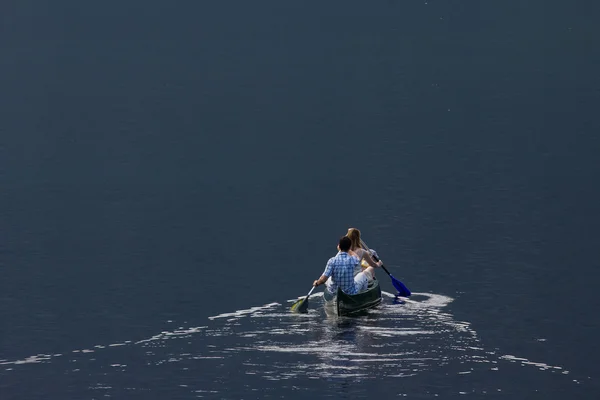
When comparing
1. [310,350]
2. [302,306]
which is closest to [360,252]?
[302,306]

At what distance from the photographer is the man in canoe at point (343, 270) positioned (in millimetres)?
39312

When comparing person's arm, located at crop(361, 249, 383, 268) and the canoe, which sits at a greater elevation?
person's arm, located at crop(361, 249, 383, 268)

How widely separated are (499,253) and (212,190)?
55.7ft

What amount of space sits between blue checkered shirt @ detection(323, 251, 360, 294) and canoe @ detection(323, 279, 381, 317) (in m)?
0.31

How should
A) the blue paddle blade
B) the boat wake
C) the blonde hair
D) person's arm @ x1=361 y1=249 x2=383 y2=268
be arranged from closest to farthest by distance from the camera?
1. the boat wake
2. the blonde hair
3. person's arm @ x1=361 y1=249 x2=383 y2=268
4. the blue paddle blade

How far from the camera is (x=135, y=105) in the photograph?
8669 centimetres

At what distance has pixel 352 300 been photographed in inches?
1554

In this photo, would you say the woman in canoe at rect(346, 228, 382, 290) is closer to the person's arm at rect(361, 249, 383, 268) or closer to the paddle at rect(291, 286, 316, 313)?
the person's arm at rect(361, 249, 383, 268)

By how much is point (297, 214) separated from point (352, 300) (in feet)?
52.8

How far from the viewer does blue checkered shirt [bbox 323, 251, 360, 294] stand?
39.3m

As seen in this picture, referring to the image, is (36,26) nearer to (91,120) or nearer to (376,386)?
(91,120)

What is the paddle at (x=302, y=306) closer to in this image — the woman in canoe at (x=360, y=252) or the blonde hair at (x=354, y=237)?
the woman in canoe at (x=360, y=252)

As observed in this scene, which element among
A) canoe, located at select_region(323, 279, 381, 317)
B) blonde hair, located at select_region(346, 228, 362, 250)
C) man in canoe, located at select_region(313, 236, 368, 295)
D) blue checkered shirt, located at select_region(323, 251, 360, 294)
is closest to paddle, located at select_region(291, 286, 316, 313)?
canoe, located at select_region(323, 279, 381, 317)

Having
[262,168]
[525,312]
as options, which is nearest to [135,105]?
[262,168]
